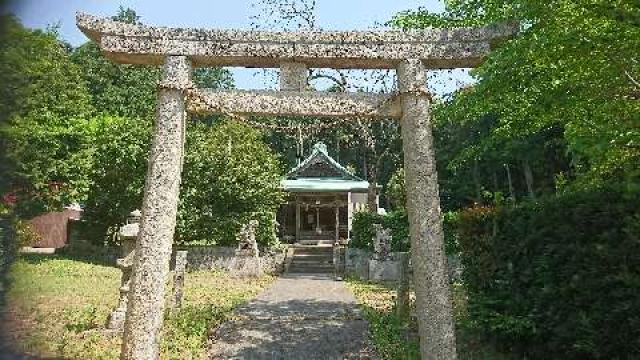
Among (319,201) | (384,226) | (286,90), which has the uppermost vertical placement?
(319,201)

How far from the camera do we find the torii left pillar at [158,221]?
611 centimetres

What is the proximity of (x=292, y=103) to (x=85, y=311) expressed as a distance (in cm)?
672

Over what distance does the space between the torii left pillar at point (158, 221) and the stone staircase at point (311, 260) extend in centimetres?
1736

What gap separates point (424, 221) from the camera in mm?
6273

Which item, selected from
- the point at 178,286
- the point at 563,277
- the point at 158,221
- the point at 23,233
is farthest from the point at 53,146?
the point at 563,277

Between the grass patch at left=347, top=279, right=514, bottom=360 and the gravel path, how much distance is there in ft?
0.85

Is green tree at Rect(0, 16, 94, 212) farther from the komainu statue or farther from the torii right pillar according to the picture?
the torii right pillar

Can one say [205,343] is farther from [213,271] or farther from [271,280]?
[213,271]

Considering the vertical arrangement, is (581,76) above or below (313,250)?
above

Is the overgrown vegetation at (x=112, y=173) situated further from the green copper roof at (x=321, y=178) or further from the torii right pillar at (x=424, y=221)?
the torii right pillar at (x=424, y=221)

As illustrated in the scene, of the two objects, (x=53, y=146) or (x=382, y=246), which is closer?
(x=382, y=246)

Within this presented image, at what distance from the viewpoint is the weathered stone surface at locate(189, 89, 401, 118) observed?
21.8 feet

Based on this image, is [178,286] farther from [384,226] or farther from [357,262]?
[384,226]

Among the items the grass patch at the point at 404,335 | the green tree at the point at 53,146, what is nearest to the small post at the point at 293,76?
the grass patch at the point at 404,335
